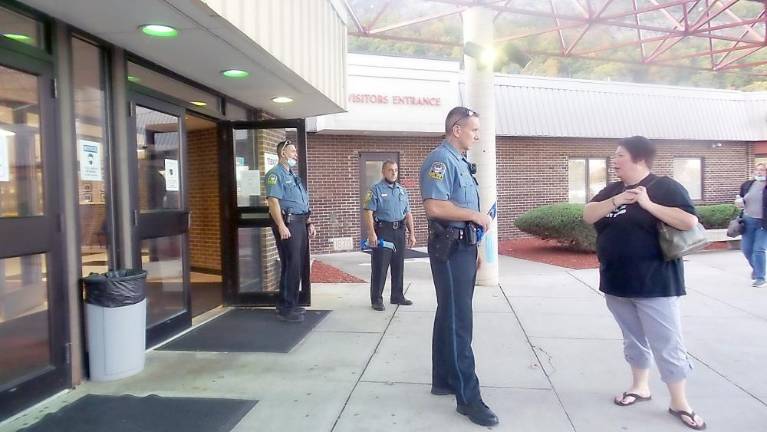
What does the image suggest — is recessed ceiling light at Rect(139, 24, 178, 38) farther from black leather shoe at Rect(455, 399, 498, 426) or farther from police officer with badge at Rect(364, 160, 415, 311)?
black leather shoe at Rect(455, 399, 498, 426)

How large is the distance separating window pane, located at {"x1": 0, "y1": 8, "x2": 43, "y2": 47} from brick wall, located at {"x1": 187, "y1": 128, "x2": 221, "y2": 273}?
12.2 ft

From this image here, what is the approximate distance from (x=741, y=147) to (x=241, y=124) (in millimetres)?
16633

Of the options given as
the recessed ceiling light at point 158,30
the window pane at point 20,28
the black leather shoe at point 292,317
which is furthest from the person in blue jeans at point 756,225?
the window pane at point 20,28

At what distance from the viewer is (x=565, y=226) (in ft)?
36.9

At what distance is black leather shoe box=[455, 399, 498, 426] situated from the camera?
3.42 m

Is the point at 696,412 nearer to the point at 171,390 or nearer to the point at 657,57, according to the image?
the point at 171,390

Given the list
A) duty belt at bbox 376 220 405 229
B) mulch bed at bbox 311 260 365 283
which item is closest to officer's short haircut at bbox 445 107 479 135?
duty belt at bbox 376 220 405 229

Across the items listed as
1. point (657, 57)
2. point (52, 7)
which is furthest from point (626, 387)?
point (657, 57)

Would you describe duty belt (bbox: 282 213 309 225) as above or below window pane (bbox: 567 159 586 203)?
below

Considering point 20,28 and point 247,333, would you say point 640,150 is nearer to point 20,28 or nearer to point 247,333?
point 247,333

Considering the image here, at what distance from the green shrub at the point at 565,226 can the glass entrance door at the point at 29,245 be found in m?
9.43

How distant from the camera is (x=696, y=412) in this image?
3.64 metres

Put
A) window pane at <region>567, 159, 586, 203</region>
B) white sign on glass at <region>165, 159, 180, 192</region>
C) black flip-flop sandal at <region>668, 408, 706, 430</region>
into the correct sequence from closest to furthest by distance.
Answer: black flip-flop sandal at <region>668, 408, 706, 430</region> < white sign on glass at <region>165, 159, 180, 192</region> < window pane at <region>567, 159, 586, 203</region>

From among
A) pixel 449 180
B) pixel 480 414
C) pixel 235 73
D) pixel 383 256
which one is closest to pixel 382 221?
pixel 383 256
